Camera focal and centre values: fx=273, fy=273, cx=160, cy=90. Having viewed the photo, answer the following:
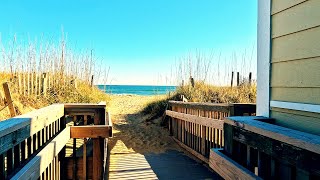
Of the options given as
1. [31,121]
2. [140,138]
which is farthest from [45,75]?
[31,121]

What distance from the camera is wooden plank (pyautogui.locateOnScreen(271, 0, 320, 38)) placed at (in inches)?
60.9

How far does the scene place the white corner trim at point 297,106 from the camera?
5.10ft

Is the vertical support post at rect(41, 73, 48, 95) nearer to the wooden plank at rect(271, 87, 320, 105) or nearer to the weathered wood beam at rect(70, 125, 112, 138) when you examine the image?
the weathered wood beam at rect(70, 125, 112, 138)

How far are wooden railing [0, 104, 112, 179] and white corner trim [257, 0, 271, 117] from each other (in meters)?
1.73

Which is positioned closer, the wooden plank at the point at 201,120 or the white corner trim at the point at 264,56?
the white corner trim at the point at 264,56

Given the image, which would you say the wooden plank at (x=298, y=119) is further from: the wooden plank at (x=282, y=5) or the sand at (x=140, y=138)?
the sand at (x=140, y=138)

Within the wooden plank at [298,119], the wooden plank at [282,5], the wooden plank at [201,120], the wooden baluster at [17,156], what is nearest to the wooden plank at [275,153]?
the wooden plank at [298,119]

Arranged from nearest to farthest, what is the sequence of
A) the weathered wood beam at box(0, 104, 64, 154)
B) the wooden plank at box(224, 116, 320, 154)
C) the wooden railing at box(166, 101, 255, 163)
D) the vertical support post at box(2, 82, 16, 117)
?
1. the wooden plank at box(224, 116, 320, 154)
2. the weathered wood beam at box(0, 104, 64, 154)
3. the wooden railing at box(166, 101, 255, 163)
4. the vertical support post at box(2, 82, 16, 117)

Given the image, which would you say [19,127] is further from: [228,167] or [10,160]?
[228,167]

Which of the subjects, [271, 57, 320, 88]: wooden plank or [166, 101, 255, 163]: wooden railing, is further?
[166, 101, 255, 163]: wooden railing

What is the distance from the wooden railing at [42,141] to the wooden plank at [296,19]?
5.96ft

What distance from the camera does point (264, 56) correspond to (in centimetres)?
A: 209

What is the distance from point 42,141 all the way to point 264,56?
217 centimetres

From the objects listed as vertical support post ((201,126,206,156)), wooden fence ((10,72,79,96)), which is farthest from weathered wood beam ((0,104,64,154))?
wooden fence ((10,72,79,96))
